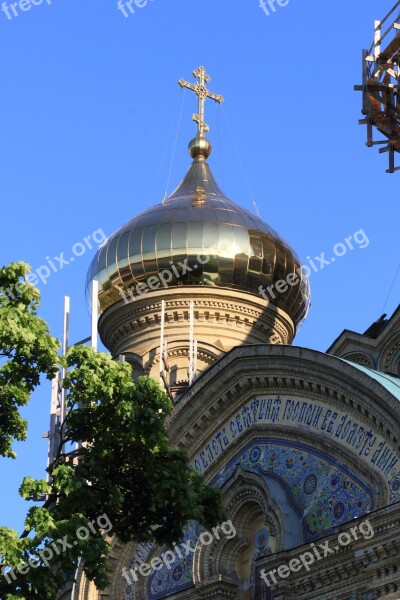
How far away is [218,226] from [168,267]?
4.26ft

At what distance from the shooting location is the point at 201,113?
1220 inches

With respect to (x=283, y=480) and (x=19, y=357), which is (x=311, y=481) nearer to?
(x=283, y=480)

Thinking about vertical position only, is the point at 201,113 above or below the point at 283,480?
above

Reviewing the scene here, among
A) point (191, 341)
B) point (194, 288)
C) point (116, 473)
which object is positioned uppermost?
point (194, 288)

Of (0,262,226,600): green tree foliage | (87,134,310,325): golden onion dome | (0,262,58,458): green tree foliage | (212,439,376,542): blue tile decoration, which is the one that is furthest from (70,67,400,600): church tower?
(0,262,58,458): green tree foliage

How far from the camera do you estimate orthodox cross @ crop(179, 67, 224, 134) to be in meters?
30.8

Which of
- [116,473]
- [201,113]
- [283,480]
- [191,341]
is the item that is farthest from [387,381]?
[201,113]

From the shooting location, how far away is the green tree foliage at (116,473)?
13.4 metres

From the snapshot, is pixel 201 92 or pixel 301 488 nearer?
pixel 301 488

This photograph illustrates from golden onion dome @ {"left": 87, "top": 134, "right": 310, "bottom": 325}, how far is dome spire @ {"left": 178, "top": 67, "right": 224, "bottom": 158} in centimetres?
281

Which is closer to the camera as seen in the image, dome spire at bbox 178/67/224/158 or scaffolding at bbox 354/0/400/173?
scaffolding at bbox 354/0/400/173

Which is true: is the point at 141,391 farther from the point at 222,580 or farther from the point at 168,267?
the point at 168,267

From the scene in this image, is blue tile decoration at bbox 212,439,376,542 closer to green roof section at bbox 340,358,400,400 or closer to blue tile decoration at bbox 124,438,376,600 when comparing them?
blue tile decoration at bbox 124,438,376,600

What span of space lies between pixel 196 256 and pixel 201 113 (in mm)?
→ 5768
